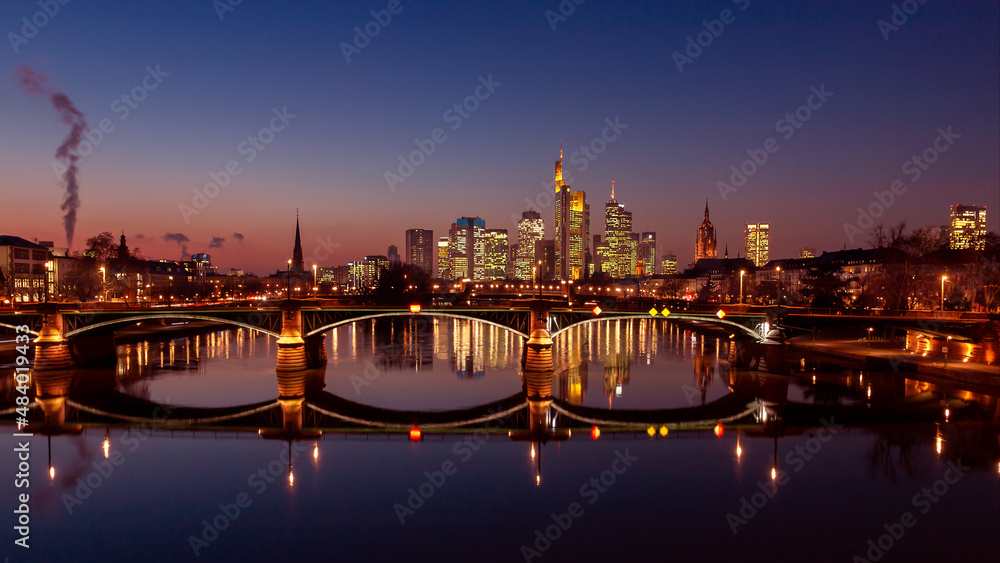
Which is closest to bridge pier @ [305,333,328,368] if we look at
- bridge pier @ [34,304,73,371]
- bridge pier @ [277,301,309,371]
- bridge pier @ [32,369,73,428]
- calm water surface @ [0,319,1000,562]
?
bridge pier @ [277,301,309,371]

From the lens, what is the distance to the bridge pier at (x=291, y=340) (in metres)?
57.1

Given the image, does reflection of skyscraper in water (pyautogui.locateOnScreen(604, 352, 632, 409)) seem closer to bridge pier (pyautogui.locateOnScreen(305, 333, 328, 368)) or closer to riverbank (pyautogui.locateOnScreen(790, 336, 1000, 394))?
riverbank (pyautogui.locateOnScreen(790, 336, 1000, 394))

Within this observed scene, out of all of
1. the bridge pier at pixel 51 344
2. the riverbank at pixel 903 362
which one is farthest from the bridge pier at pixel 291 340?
the riverbank at pixel 903 362

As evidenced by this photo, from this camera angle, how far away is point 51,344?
185 feet

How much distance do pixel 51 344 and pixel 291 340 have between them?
896 inches

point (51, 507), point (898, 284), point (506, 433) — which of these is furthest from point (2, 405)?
point (898, 284)

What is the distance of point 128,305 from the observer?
66.1 metres

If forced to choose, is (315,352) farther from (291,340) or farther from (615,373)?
(615,373)

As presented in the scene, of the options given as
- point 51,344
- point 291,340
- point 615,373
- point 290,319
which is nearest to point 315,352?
point 291,340

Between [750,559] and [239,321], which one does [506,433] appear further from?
[239,321]

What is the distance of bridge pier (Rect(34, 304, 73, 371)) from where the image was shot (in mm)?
55997

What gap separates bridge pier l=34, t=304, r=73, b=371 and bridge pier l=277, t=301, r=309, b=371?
21.0 meters

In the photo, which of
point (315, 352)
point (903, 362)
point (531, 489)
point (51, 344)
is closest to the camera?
point (531, 489)

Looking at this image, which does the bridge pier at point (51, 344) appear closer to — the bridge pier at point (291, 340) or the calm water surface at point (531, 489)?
the calm water surface at point (531, 489)
